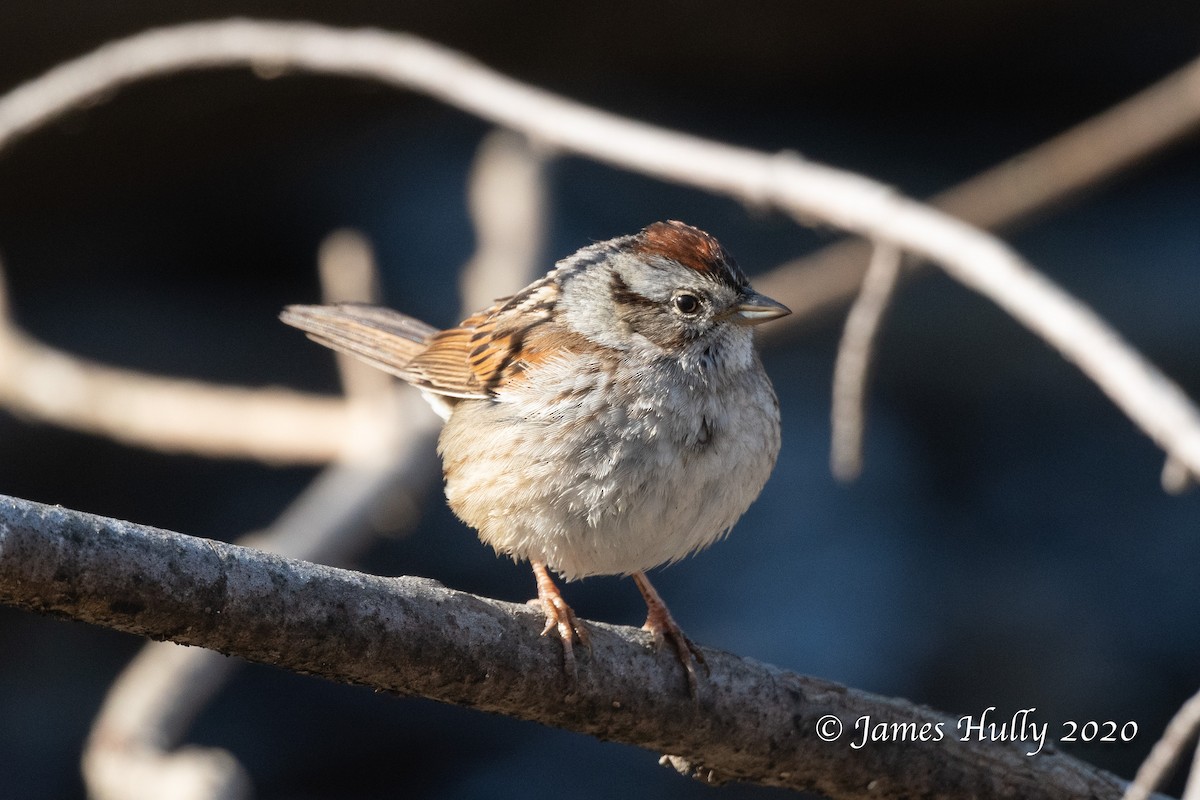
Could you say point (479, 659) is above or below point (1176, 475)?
below

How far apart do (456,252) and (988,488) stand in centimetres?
279

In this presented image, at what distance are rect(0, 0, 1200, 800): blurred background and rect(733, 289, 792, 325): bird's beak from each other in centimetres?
229

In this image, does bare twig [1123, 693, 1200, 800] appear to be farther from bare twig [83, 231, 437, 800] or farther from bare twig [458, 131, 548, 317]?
bare twig [458, 131, 548, 317]

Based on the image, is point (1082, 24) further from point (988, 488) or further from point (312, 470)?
point (312, 470)

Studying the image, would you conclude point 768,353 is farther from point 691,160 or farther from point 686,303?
point 686,303

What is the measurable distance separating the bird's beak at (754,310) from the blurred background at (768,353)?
2.29m

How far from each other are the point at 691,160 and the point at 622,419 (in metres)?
0.71

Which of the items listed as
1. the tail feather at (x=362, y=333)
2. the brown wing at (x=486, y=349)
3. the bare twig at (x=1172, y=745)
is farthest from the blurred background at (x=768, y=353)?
the bare twig at (x=1172, y=745)

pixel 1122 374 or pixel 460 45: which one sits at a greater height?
pixel 460 45

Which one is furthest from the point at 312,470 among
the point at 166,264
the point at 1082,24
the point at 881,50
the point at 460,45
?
the point at 1082,24

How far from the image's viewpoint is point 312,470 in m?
6.43

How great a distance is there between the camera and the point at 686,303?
2896 millimetres

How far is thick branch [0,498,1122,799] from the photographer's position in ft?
5.81

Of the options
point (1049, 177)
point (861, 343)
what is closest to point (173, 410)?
point (861, 343)
